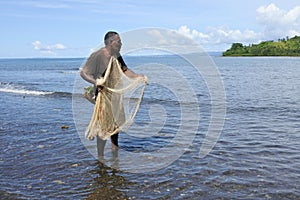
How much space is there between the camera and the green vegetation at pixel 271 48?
15200 centimetres

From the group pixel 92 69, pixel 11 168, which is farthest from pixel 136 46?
pixel 11 168

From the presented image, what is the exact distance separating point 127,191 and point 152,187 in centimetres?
47

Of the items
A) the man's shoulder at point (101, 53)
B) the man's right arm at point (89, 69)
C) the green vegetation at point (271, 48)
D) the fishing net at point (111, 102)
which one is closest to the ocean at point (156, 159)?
the fishing net at point (111, 102)

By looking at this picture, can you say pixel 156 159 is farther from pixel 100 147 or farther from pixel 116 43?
pixel 116 43

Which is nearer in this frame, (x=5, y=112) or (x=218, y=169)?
(x=218, y=169)

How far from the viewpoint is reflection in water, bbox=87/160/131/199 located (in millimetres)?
6273

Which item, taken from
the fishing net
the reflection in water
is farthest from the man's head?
the reflection in water

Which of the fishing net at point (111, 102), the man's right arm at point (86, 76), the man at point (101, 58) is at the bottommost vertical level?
the fishing net at point (111, 102)

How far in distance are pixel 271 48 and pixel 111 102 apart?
164m

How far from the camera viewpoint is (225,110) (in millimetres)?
15984

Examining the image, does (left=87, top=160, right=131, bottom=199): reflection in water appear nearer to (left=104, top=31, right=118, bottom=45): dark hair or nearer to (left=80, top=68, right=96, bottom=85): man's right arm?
(left=80, top=68, right=96, bottom=85): man's right arm

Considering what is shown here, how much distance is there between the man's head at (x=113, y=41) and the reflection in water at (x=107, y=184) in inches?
97.0

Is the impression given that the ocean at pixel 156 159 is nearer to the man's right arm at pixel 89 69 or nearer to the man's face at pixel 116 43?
the man's right arm at pixel 89 69

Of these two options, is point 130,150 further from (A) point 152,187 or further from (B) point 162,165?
(A) point 152,187
